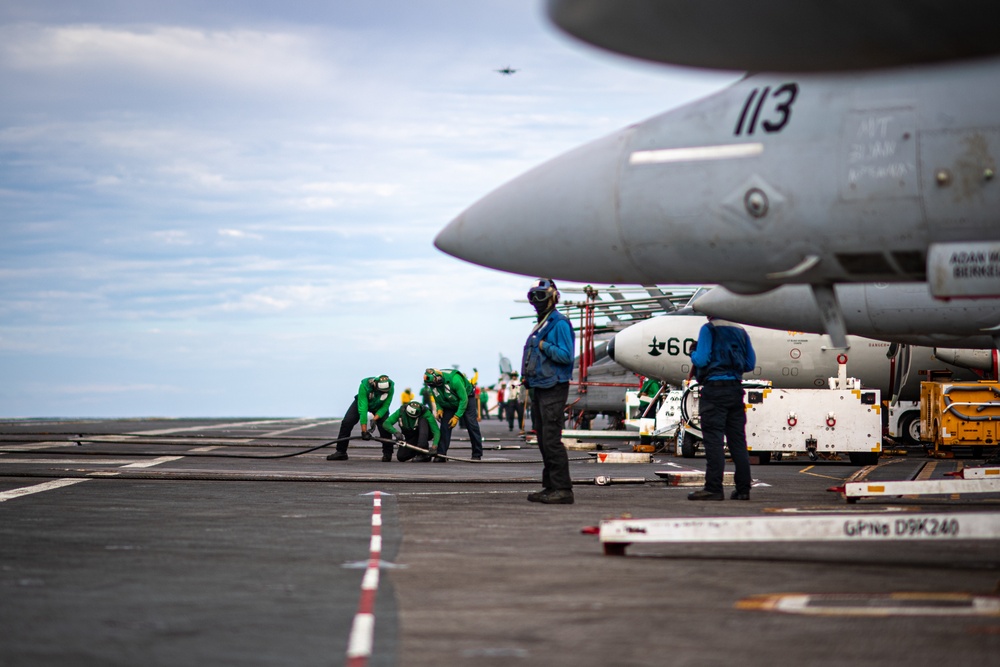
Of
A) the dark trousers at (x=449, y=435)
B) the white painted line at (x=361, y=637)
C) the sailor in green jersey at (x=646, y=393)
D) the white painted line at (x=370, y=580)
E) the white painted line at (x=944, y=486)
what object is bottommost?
the white painted line at (x=361, y=637)

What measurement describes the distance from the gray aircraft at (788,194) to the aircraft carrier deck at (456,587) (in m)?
1.79

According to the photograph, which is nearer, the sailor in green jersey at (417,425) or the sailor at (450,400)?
the sailor in green jersey at (417,425)

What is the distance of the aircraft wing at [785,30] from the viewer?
532 cm

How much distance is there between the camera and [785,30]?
18.2 ft

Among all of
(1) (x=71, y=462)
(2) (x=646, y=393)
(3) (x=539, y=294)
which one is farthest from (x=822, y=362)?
Result: (3) (x=539, y=294)

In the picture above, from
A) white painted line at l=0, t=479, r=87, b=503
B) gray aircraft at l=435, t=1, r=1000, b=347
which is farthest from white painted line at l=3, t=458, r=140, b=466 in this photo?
gray aircraft at l=435, t=1, r=1000, b=347

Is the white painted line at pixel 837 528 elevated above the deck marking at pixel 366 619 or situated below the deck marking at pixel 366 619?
above

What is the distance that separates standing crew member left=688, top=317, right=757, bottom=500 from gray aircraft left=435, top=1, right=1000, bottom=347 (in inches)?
164

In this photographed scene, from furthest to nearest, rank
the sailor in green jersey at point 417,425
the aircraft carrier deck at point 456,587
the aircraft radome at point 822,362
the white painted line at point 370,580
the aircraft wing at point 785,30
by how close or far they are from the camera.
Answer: the aircraft radome at point 822,362
the sailor in green jersey at point 417,425
the white painted line at point 370,580
the aircraft wing at point 785,30
the aircraft carrier deck at point 456,587

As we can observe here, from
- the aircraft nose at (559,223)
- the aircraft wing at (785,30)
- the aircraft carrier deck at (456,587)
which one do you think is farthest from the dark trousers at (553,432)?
the aircraft wing at (785,30)

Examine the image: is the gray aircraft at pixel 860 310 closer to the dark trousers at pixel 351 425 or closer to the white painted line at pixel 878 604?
the white painted line at pixel 878 604

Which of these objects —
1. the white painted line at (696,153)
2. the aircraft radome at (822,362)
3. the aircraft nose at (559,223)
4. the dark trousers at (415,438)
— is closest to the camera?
the white painted line at (696,153)

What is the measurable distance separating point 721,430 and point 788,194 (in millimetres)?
5444

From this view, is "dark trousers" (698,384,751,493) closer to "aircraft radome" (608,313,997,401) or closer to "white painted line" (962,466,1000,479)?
"white painted line" (962,466,1000,479)
